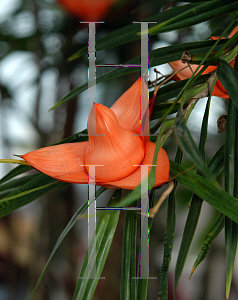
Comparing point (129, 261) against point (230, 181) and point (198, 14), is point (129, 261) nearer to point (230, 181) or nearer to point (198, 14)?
point (230, 181)

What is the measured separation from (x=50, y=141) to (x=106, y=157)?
51 cm

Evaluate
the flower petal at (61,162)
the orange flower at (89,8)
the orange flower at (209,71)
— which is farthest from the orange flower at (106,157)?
the orange flower at (89,8)

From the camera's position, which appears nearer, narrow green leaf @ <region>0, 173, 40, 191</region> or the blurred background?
narrow green leaf @ <region>0, 173, 40, 191</region>

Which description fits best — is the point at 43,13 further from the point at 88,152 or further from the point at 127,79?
the point at 88,152

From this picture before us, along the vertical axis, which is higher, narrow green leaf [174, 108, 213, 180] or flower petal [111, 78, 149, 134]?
flower petal [111, 78, 149, 134]

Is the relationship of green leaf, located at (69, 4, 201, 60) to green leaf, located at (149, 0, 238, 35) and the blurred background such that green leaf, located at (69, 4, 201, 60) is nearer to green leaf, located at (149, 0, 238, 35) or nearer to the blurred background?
green leaf, located at (149, 0, 238, 35)

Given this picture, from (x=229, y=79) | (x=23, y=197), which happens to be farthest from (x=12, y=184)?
(x=229, y=79)

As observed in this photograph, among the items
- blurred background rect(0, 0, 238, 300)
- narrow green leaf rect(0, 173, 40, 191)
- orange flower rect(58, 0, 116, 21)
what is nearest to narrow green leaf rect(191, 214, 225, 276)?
narrow green leaf rect(0, 173, 40, 191)

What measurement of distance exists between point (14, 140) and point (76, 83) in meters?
0.23

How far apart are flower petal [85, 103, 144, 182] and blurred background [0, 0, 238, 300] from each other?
1.36 ft

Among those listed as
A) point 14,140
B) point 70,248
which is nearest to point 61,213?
point 70,248

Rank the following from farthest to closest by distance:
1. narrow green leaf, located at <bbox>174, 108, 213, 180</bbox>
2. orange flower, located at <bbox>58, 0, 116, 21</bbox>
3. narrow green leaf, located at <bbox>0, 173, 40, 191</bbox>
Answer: orange flower, located at <bbox>58, 0, 116, 21</bbox>, narrow green leaf, located at <bbox>0, 173, 40, 191</bbox>, narrow green leaf, located at <bbox>174, 108, 213, 180</bbox>

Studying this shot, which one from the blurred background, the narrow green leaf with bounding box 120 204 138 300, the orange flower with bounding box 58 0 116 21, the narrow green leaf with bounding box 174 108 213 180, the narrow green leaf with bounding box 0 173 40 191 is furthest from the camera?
the blurred background

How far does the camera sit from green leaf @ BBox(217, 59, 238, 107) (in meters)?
0.17
